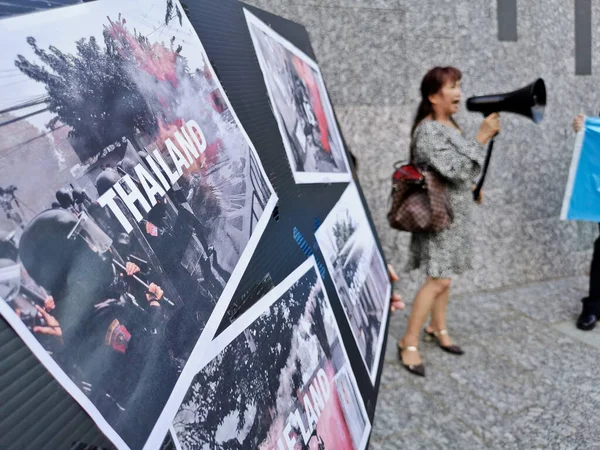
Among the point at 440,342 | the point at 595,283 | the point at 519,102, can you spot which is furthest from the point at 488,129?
the point at 595,283

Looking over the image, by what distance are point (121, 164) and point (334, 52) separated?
310 cm

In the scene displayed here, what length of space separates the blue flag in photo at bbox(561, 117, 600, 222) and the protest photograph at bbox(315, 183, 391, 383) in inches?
97.0

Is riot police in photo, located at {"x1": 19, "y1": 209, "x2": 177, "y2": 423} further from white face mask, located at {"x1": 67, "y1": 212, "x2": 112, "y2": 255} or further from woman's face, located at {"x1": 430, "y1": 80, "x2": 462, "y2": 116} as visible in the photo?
woman's face, located at {"x1": 430, "y1": 80, "x2": 462, "y2": 116}

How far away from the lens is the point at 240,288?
623 mm

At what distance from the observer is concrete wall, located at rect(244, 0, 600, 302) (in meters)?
3.42

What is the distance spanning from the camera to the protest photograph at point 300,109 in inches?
38.0

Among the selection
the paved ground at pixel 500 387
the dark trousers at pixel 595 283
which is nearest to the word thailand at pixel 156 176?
the paved ground at pixel 500 387

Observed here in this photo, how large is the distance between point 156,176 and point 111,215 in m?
0.09

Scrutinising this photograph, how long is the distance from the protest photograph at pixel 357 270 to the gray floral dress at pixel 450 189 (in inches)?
45.0

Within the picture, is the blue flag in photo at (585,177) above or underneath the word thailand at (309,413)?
underneath

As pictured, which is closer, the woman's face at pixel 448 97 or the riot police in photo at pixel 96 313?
the riot police in photo at pixel 96 313

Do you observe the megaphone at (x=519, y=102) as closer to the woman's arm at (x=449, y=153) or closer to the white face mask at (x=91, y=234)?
the woman's arm at (x=449, y=153)

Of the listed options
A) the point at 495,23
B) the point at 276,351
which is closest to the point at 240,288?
the point at 276,351

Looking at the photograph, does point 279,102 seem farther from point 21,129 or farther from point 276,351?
point 21,129
